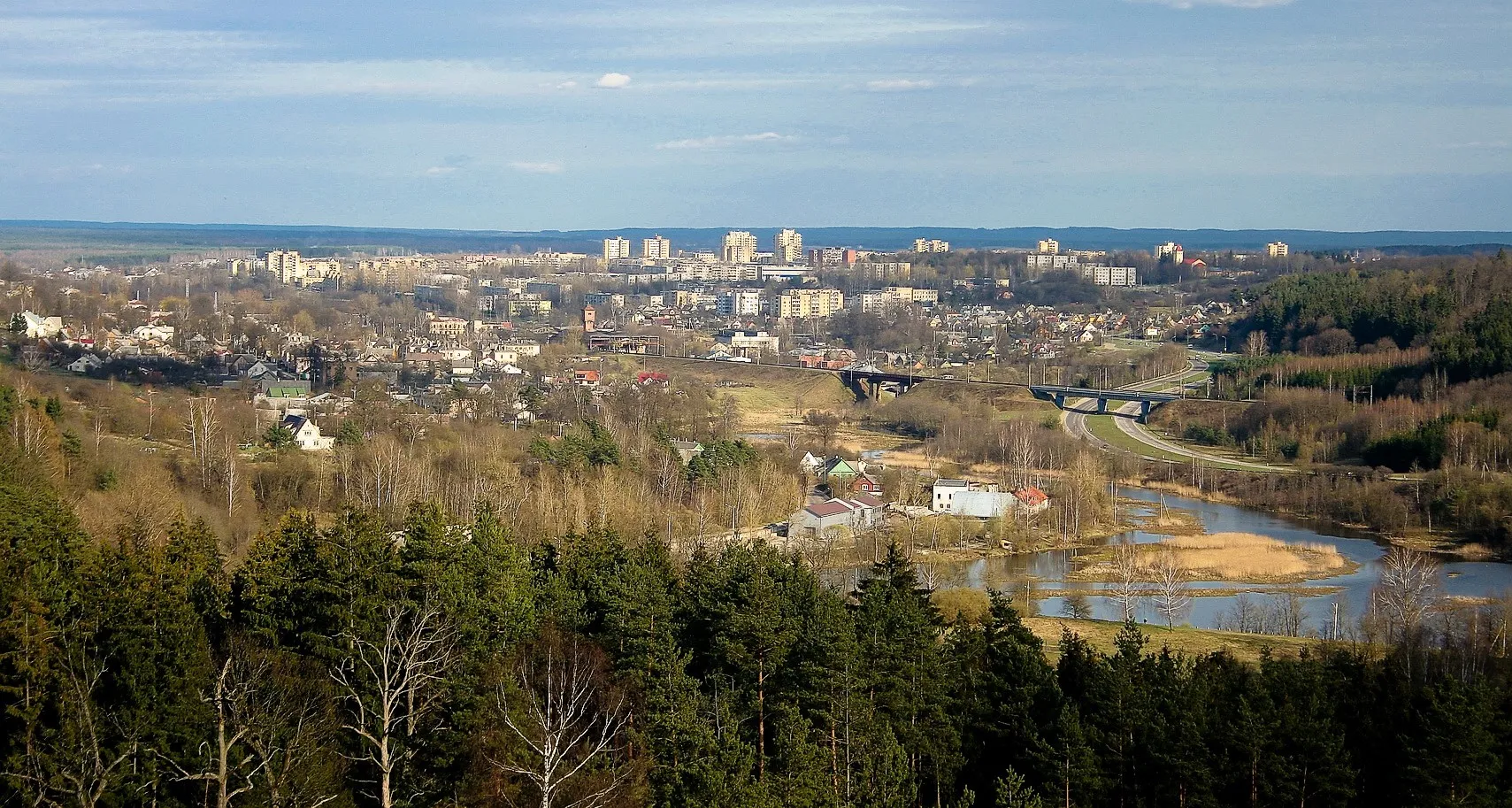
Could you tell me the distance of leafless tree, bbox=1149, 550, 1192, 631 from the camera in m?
15.2

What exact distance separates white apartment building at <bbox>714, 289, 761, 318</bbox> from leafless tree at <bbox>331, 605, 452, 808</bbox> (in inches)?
1972

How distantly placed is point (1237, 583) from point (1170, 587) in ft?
5.66

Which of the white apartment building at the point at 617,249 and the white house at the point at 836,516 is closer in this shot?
the white house at the point at 836,516

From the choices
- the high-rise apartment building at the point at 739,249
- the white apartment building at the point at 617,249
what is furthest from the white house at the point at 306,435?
the white apartment building at the point at 617,249

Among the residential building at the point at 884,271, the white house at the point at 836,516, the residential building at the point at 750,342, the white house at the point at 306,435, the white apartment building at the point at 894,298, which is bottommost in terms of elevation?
the white house at the point at 836,516

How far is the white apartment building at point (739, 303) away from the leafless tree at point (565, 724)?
5004 centimetres

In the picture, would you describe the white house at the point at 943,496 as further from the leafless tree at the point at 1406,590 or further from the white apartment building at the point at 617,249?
the white apartment building at the point at 617,249

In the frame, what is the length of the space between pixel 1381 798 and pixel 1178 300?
52.7m

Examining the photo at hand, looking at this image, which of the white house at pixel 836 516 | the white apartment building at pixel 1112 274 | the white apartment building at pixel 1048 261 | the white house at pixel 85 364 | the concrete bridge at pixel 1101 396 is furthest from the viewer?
the white apartment building at pixel 1048 261

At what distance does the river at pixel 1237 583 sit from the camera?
50.7ft

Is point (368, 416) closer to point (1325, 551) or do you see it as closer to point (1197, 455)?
point (1325, 551)

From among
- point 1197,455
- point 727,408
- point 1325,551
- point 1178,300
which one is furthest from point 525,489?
point 1178,300

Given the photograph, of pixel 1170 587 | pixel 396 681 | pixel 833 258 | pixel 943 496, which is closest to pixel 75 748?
pixel 396 681

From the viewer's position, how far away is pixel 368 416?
69.0 feet
